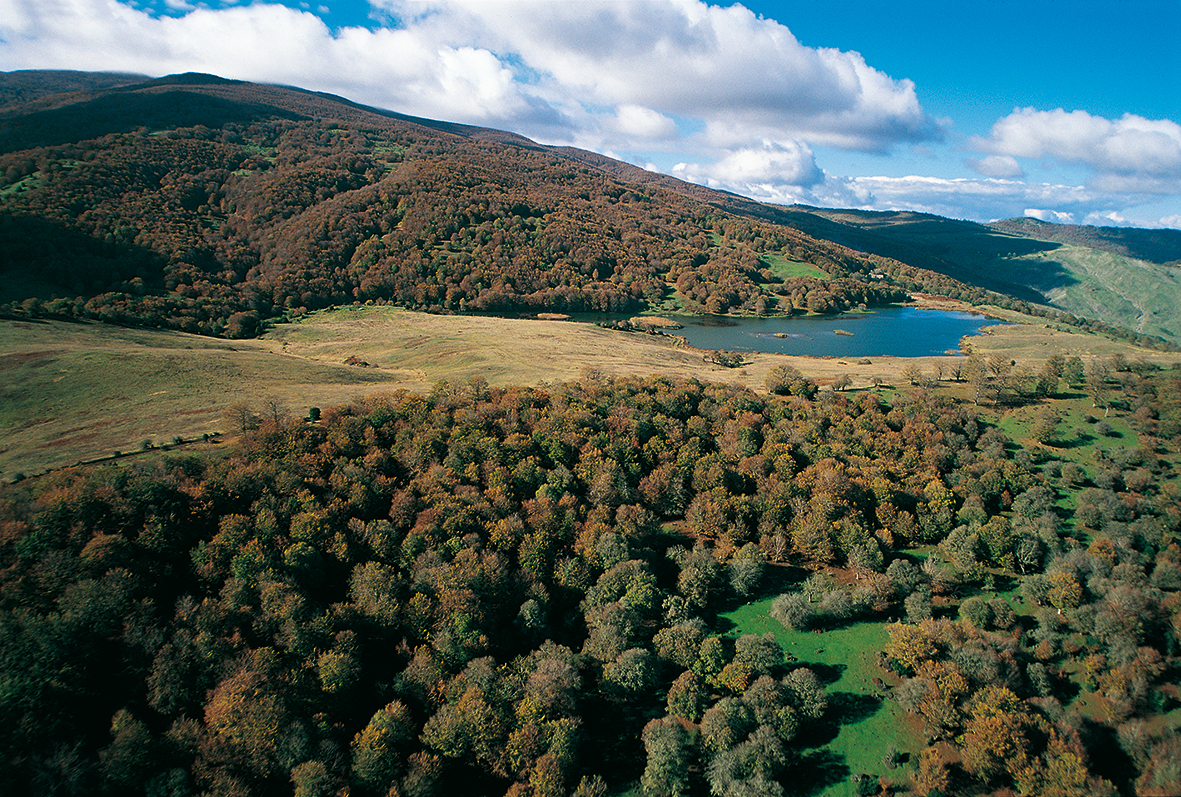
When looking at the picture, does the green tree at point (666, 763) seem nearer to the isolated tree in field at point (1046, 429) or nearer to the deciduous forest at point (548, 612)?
the deciduous forest at point (548, 612)

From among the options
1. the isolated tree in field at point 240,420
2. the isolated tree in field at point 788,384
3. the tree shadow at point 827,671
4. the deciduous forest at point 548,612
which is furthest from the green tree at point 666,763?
the isolated tree in field at point 788,384

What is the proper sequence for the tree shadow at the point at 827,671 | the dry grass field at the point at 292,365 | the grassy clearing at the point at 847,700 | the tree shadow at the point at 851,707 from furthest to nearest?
1. the dry grass field at the point at 292,365
2. the tree shadow at the point at 827,671
3. the tree shadow at the point at 851,707
4. the grassy clearing at the point at 847,700

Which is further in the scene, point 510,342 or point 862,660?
point 510,342

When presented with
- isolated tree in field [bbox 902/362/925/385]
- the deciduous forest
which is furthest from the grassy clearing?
isolated tree in field [bbox 902/362/925/385]

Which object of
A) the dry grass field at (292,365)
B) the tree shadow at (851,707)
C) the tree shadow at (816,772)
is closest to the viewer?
the tree shadow at (816,772)

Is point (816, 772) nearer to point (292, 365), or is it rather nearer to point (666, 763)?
point (666, 763)

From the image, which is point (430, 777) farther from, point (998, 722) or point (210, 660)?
point (998, 722)

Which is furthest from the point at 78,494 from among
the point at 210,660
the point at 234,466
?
the point at 210,660
